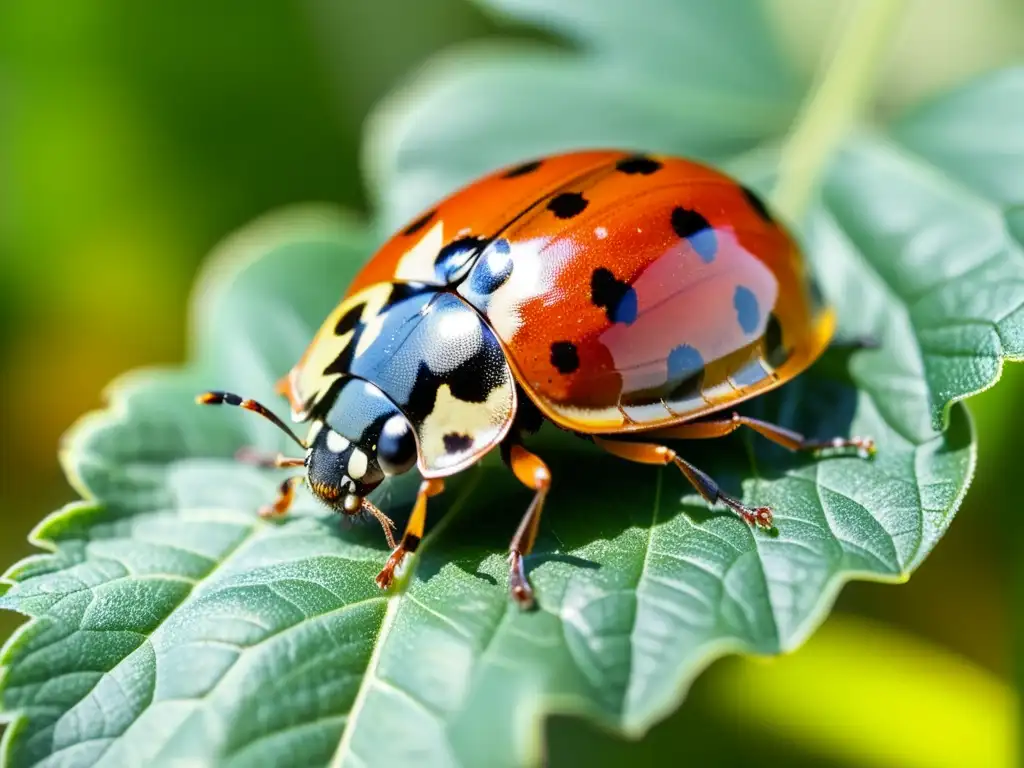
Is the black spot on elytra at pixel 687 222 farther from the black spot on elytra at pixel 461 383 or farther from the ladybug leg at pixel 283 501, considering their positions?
the ladybug leg at pixel 283 501

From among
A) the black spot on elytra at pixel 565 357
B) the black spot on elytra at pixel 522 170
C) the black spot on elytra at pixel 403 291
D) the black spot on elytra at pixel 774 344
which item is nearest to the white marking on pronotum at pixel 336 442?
the black spot on elytra at pixel 403 291

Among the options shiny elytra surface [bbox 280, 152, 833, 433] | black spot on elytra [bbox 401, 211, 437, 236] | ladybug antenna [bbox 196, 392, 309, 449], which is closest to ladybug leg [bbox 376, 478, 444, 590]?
shiny elytra surface [bbox 280, 152, 833, 433]

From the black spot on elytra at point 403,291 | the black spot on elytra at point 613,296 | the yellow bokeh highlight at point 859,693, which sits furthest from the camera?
the yellow bokeh highlight at point 859,693

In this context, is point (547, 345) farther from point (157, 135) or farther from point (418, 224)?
point (157, 135)

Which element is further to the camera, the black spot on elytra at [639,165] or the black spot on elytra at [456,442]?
the black spot on elytra at [639,165]

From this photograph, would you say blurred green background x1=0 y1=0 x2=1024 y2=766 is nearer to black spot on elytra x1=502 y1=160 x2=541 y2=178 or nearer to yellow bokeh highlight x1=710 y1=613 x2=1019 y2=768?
black spot on elytra x1=502 y1=160 x2=541 y2=178

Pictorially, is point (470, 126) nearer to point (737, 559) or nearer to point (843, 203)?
point (843, 203)

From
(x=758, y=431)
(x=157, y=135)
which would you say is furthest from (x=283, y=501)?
(x=157, y=135)
